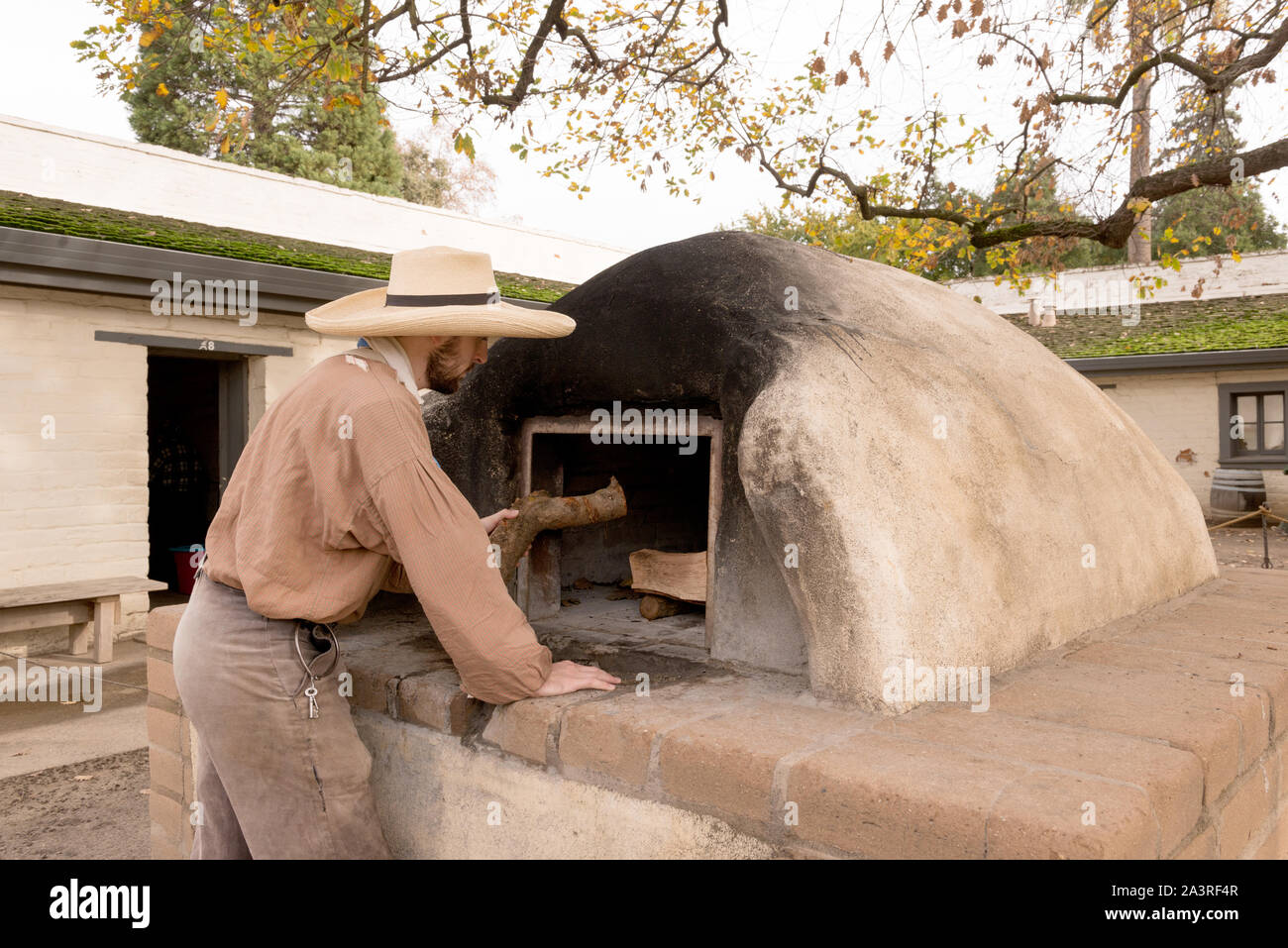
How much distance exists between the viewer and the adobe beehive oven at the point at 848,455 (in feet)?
8.23

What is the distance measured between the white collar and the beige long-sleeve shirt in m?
0.14

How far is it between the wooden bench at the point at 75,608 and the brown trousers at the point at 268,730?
16.5 ft

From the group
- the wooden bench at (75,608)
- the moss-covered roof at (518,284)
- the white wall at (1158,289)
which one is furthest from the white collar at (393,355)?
the white wall at (1158,289)

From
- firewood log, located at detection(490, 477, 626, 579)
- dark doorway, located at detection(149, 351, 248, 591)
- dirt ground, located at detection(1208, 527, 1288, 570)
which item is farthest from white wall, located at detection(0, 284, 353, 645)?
dirt ground, located at detection(1208, 527, 1288, 570)

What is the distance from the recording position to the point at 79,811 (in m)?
4.19

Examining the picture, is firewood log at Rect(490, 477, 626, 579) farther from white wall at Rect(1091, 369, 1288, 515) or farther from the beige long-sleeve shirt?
white wall at Rect(1091, 369, 1288, 515)

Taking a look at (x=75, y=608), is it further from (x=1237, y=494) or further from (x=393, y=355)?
(x=1237, y=494)

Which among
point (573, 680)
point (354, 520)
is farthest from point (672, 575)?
point (354, 520)

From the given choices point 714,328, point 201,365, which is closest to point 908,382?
point 714,328

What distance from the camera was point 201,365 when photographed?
10.7m

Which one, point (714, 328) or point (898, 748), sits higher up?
point (714, 328)

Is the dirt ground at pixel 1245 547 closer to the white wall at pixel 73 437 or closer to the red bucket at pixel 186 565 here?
the white wall at pixel 73 437

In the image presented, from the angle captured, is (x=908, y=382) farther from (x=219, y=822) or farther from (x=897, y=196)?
(x=897, y=196)

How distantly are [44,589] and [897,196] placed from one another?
24.6 ft
